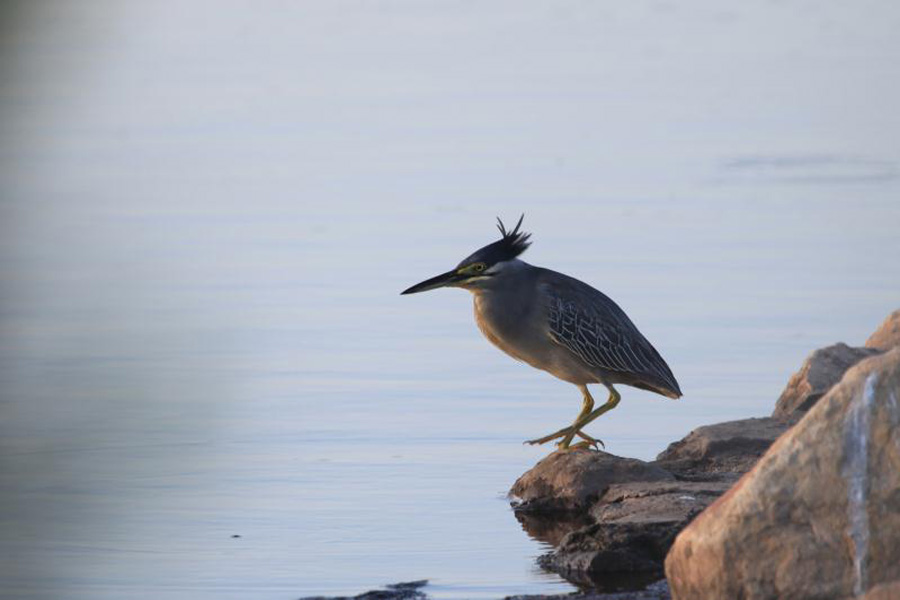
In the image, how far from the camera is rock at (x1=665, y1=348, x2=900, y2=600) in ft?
16.9

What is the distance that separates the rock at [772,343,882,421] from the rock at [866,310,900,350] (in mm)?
232

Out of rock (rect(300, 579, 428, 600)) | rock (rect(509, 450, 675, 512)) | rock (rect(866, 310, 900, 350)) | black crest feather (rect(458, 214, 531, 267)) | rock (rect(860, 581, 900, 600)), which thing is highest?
black crest feather (rect(458, 214, 531, 267))

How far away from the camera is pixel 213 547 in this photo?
7664 mm

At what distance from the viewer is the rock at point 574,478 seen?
8.45 m

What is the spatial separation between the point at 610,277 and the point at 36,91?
12.3m

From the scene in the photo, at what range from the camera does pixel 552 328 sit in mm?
9617

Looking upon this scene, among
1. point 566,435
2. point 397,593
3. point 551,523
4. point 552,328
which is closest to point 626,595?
point 397,593

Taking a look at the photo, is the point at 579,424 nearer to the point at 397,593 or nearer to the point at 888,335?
the point at 888,335

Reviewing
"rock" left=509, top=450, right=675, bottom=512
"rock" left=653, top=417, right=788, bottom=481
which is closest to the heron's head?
"rock" left=509, top=450, right=675, bottom=512

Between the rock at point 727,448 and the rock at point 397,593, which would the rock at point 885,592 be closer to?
the rock at point 397,593

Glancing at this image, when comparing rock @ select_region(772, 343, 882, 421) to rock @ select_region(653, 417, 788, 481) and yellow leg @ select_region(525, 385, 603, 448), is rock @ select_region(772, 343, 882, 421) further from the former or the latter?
yellow leg @ select_region(525, 385, 603, 448)

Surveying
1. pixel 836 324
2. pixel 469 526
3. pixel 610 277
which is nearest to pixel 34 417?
pixel 469 526

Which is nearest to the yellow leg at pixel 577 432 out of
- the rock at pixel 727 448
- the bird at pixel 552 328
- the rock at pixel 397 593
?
the bird at pixel 552 328

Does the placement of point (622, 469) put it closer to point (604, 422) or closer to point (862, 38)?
point (604, 422)
